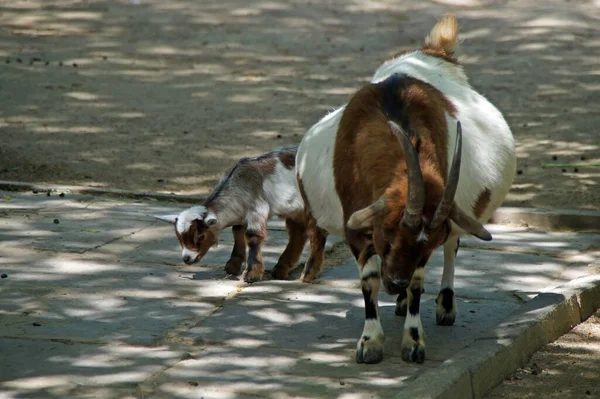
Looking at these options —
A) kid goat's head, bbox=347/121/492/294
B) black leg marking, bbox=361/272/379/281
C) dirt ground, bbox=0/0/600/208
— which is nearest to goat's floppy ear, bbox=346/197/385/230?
kid goat's head, bbox=347/121/492/294

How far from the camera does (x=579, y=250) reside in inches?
315

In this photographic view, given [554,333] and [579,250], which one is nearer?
[554,333]

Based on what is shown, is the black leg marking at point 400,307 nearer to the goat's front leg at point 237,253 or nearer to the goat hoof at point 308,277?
the goat hoof at point 308,277

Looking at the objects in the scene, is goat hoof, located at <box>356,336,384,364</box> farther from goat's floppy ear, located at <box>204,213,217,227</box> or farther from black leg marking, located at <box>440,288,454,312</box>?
goat's floppy ear, located at <box>204,213,217,227</box>

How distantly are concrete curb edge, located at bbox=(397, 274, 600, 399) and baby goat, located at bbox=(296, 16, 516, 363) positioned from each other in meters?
0.34

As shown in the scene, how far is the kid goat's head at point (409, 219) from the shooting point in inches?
199

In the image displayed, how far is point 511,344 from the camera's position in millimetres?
5699

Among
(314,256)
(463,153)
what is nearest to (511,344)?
(463,153)

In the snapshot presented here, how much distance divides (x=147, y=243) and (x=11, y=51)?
7589 millimetres

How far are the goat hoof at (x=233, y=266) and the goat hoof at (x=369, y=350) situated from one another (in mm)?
1869

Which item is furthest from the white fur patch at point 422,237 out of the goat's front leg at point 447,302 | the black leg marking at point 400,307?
the black leg marking at point 400,307

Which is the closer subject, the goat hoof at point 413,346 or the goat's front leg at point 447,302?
the goat hoof at point 413,346

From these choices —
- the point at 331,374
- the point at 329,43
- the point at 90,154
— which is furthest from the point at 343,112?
the point at 329,43

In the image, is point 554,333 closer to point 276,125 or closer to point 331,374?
point 331,374
